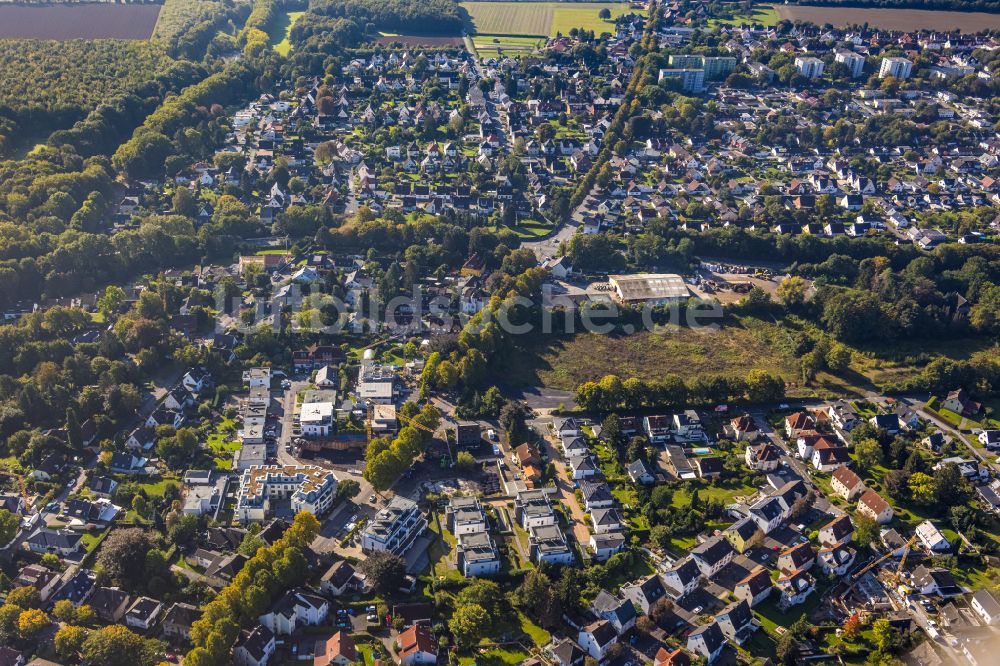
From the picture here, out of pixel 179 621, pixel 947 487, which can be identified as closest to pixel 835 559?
pixel 947 487

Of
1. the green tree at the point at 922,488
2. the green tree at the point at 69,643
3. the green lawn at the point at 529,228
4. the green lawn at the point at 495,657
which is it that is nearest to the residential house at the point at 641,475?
the green lawn at the point at 495,657

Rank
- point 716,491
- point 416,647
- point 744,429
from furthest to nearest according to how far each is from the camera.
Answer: point 744,429 → point 716,491 → point 416,647

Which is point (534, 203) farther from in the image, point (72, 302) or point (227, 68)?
point (227, 68)

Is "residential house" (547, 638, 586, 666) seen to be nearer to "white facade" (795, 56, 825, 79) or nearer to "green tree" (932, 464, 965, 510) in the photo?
"green tree" (932, 464, 965, 510)

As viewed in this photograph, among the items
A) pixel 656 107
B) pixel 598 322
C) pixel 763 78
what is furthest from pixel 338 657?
pixel 763 78

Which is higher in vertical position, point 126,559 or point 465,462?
point 126,559

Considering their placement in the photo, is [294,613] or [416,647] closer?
[416,647]

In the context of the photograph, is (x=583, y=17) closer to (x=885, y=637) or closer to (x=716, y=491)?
(x=716, y=491)

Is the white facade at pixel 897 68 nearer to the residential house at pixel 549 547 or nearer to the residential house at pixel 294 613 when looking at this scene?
the residential house at pixel 549 547
